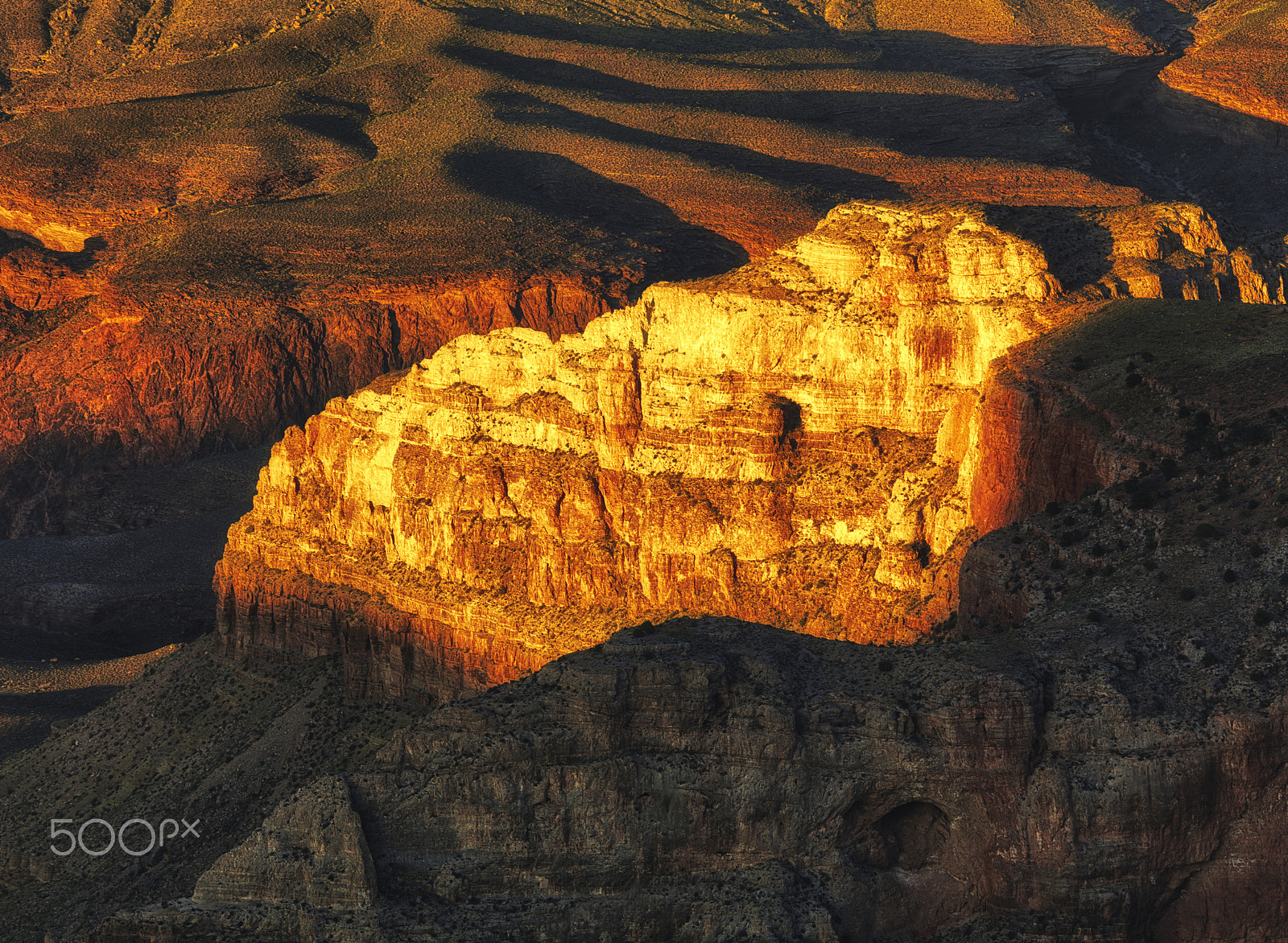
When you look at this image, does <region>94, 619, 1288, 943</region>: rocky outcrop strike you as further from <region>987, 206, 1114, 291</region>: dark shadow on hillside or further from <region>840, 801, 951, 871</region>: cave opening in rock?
<region>987, 206, 1114, 291</region>: dark shadow on hillside

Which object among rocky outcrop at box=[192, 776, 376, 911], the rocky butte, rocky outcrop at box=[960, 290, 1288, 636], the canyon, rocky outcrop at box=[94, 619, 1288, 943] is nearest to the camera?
rocky outcrop at box=[192, 776, 376, 911]

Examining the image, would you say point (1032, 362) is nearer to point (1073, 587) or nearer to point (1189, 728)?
point (1073, 587)

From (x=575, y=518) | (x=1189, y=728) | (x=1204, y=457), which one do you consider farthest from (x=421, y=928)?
(x=575, y=518)

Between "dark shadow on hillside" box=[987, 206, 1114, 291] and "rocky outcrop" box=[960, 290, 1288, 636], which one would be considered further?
"dark shadow on hillside" box=[987, 206, 1114, 291]

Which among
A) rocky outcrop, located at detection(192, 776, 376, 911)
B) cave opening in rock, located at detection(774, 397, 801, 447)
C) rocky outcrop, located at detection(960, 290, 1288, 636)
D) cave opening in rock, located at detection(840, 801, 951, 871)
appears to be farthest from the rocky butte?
rocky outcrop, located at detection(192, 776, 376, 911)

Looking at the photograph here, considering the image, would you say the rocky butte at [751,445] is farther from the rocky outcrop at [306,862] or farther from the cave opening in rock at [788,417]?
the rocky outcrop at [306,862]

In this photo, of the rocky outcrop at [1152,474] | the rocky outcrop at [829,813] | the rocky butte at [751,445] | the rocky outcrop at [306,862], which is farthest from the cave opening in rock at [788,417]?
the rocky outcrop at [306,862]

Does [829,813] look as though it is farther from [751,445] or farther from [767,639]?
[751,445]
